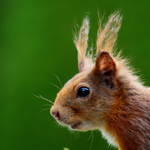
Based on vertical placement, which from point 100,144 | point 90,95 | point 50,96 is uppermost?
point 90,95

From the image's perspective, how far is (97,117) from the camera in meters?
1.32

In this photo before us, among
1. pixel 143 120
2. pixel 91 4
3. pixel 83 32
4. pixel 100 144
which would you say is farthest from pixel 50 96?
pixel 143 120

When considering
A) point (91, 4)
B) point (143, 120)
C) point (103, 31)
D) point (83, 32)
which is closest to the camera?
point (143, 120)

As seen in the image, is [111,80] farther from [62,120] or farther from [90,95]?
[62,120]

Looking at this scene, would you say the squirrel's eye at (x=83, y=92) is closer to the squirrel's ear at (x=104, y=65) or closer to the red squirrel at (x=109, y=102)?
the red squirrel at (x=109, y=102)

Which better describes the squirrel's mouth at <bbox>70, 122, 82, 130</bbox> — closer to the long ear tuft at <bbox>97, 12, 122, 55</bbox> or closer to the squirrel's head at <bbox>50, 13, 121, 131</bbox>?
the squirrel's head at <bbox>50, 13, 121, 131</bbox>

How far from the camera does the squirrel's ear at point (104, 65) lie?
1284mm

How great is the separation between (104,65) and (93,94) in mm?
158

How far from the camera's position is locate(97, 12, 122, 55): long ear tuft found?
1345 mm

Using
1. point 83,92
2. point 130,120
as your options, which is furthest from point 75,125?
point 130,120

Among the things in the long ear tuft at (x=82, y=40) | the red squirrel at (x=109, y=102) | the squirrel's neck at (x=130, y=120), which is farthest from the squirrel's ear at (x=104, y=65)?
the long ear tuft at (x=82, y=40)

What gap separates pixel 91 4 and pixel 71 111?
175 centimetres

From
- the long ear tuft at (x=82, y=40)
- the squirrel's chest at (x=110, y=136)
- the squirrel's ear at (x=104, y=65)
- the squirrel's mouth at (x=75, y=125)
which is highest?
the long ear tuft at (x=82, y=40)

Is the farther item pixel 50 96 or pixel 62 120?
pixel 50 96
